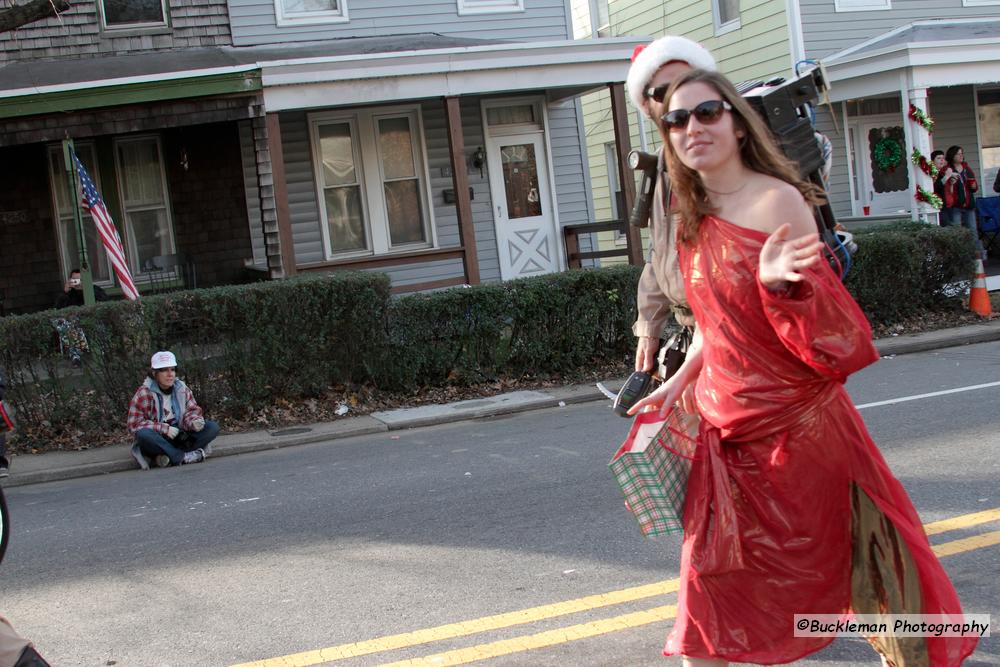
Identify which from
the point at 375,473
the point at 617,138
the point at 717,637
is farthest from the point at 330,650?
the point at 617,138

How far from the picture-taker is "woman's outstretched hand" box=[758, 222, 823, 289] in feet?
8.03

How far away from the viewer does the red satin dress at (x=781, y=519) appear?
9.10ft

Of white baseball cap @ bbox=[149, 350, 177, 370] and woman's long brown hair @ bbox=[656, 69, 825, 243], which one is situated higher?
woman's long brown hair @ bbox=[656, 69, 825, 243]

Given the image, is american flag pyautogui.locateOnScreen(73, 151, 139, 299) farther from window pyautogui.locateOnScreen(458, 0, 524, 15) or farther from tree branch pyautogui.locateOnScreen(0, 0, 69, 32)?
window pyautogui.locateOnScreen(458, 0, 524, 15)

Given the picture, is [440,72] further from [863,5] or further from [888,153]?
[888,153]

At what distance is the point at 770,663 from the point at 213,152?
1397 centimetres

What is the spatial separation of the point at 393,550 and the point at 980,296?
10.8 metres

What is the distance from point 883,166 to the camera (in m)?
18.5

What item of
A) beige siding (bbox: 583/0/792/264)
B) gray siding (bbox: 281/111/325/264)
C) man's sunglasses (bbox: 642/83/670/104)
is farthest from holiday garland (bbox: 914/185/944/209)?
man's sunglasses (bbox: 642/83/670/104)

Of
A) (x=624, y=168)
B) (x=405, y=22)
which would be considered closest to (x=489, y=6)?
(x=405, y=22)

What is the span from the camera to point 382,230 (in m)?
15.9

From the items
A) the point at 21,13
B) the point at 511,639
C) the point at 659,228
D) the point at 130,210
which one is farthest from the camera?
the point at 130,210

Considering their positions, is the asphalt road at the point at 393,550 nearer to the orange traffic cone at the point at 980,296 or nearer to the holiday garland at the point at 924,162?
the orange traffic cone at the point at 980,296

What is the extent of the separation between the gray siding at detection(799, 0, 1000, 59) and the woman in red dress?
52.9 ft
